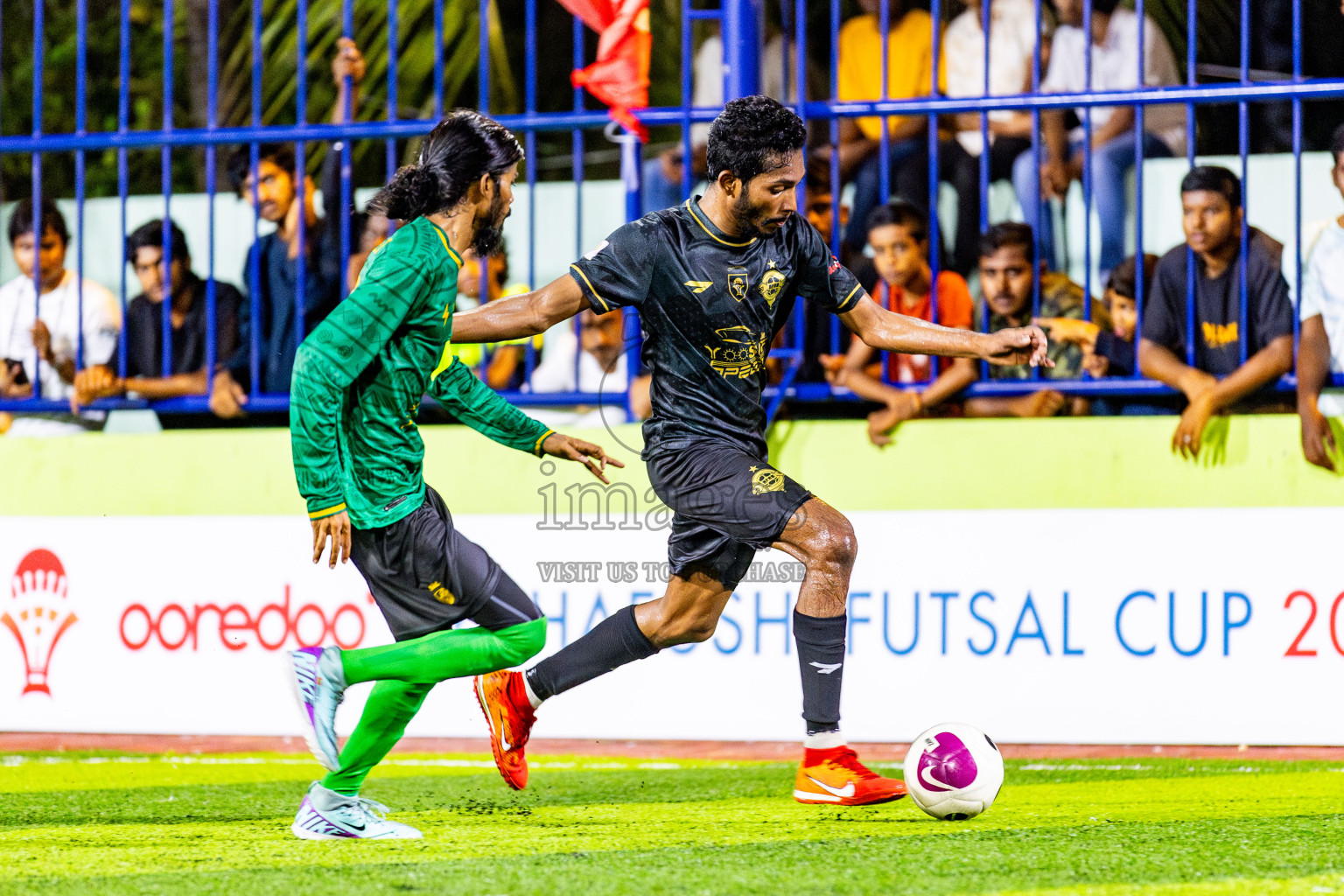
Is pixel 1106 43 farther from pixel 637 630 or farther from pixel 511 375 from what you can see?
pixel 637 630

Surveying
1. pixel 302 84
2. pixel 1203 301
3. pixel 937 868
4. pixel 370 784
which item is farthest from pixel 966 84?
pixel 937 868

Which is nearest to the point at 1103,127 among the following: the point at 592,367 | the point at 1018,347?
the point at 592,367

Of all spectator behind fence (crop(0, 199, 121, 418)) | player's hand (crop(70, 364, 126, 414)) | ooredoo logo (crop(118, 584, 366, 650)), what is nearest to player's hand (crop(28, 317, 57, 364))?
spectator behind fence (crop(0, 199, 121, 418))

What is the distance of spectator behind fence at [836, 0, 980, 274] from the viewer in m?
6.96

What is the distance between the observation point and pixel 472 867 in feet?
12.2

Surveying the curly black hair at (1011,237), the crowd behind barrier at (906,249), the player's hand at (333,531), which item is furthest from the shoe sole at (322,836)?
the curly black hair at (1011,237)

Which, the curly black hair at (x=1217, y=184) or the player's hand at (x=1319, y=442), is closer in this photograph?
the player's hand at (x=1319, y=442)

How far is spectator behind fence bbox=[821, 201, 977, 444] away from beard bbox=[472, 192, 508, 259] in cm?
250

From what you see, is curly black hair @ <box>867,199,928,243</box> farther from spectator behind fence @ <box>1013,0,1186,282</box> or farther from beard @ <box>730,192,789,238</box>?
beard @ <box>730,192,789,238</box>

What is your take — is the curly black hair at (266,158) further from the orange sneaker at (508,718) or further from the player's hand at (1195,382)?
the player's hand at (1195,382)

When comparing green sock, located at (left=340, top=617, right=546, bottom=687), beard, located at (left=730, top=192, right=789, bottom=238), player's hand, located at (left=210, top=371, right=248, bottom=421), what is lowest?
green sock, located at (left=340, top=617, right=546, bottom=687)

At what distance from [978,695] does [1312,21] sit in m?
4.10

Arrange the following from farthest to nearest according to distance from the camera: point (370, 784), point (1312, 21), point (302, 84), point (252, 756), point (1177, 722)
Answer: point (1312, 21) → point (302, 84) → point (252, 756) → point (1177, 722) → point (370, 784)

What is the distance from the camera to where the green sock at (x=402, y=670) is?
4180 mm
